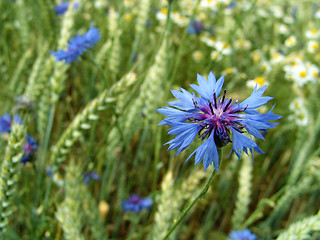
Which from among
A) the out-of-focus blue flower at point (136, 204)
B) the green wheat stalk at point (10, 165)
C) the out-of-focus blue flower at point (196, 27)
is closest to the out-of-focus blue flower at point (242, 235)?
the out-of-focus blue flower at point (136, 204)

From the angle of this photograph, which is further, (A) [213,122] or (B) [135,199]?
(B) [135,199]

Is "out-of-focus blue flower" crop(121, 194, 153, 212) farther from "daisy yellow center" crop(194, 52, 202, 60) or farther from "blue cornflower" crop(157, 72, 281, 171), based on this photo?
"daisy yellow center" crop(194, 52, 202, 60)

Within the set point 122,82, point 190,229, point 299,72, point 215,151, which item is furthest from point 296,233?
point 299,72

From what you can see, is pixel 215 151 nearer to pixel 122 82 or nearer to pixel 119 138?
pixel 122 82

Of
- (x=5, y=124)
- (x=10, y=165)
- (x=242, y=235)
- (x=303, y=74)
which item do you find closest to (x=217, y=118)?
(x=10, y=165)

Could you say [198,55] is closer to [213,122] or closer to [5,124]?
[5,124]

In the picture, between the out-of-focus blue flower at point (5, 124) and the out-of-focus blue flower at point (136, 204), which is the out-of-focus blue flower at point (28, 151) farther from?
the out-of-focus blue flower at point (136, 204)
